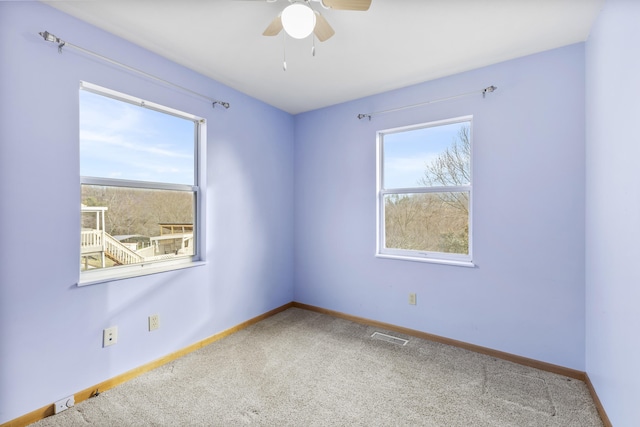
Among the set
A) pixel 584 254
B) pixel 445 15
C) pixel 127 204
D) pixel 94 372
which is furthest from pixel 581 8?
pixel 94 372

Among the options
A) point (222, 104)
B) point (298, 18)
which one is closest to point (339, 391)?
point (298, 18)

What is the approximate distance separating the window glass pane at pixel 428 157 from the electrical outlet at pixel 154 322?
8.10 ft

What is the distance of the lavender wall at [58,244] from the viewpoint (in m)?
1.64

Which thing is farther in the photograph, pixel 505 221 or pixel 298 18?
pixel 505 221

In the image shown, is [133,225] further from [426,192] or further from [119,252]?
[426,192]

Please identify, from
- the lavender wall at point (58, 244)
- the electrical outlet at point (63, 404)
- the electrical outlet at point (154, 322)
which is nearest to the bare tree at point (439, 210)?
the lavender wall at point (58, 244)

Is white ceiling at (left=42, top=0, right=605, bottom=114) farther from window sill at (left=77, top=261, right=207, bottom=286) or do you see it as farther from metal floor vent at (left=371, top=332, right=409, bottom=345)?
metal floor vent at (left=371, top=332, right=409, bottom=345)

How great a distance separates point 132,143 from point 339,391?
2.43 metres

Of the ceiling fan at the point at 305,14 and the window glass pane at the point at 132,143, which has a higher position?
the ceiling fan at the point at 305,14

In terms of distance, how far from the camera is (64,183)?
185cm

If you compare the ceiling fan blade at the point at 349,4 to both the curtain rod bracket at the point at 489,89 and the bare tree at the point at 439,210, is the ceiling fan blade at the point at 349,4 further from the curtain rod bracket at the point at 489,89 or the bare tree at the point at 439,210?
the bare tree at the point at 439,210

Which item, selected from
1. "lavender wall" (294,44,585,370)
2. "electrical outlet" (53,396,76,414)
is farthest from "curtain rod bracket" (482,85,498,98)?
"electrical outlet" (53,396,76,414)

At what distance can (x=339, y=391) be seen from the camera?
2020mm

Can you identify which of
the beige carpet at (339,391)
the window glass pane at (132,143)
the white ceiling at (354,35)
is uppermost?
the white ceiling at (354,35)
